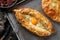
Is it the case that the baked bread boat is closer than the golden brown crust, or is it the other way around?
the baked bread boat

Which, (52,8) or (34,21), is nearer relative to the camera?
(34,21)

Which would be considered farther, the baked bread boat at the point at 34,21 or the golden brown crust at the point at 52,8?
the golden brown crust at the point at 52,8

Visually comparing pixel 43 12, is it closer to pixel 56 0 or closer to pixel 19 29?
pixel 56 0

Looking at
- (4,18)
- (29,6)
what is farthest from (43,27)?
(4,18)
